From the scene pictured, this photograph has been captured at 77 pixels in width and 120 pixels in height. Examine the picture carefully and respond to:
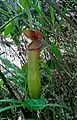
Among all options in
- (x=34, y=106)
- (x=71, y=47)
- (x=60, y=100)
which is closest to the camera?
(x=34, y=106)

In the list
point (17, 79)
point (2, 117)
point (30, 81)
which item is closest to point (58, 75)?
point (17, 79)

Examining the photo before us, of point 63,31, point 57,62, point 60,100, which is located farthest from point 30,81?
point 63,31

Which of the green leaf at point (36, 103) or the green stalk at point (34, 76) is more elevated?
the green stalk at point (34, 76)

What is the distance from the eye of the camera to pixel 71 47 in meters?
1.14

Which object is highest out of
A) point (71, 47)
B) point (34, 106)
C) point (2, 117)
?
point (71, 47)

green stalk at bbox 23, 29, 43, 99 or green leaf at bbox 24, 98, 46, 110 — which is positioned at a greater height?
green stalk at bbox 23, 29, 43, 99

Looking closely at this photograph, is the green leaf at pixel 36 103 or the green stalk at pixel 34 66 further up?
the green stalk at pixel 34 66

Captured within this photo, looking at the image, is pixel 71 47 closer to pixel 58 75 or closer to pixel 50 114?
pixel 58 75

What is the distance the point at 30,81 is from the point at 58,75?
11.1 inches

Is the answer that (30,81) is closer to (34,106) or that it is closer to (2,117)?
(34,106)

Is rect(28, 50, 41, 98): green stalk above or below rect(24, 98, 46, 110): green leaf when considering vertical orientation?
above

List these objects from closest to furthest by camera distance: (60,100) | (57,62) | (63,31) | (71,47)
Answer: (57,62) → (60,100) → (71,47) → (63,31)

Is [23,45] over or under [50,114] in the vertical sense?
over

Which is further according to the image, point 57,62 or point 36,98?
point 57,62
